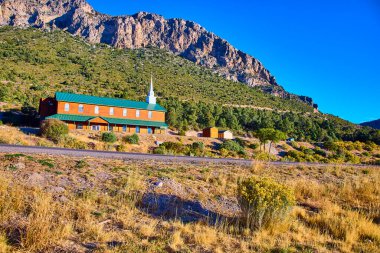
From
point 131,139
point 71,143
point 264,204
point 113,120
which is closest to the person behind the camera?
point 264,204

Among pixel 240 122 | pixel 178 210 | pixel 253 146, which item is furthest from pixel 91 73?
pixel 178 210

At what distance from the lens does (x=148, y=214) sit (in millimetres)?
7500

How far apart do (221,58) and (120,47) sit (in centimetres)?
5922

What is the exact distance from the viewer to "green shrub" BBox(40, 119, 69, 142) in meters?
26.5

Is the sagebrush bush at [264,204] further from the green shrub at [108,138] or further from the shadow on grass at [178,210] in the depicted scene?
the green shrub at [108,138]

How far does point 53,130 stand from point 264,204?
24214 mm

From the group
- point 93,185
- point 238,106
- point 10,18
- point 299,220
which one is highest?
point 10,18

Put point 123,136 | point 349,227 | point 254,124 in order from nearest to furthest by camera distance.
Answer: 1. point 349,227
2. point 123,136
3. point 254,124

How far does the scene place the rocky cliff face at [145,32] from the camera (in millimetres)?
142250

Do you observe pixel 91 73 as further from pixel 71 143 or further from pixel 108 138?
pixel 71 143

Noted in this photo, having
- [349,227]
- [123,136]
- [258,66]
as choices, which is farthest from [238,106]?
[258,66]

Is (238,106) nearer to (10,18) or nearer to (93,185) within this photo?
(93,185)

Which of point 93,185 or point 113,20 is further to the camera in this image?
point 113,20

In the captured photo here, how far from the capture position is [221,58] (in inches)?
6644
